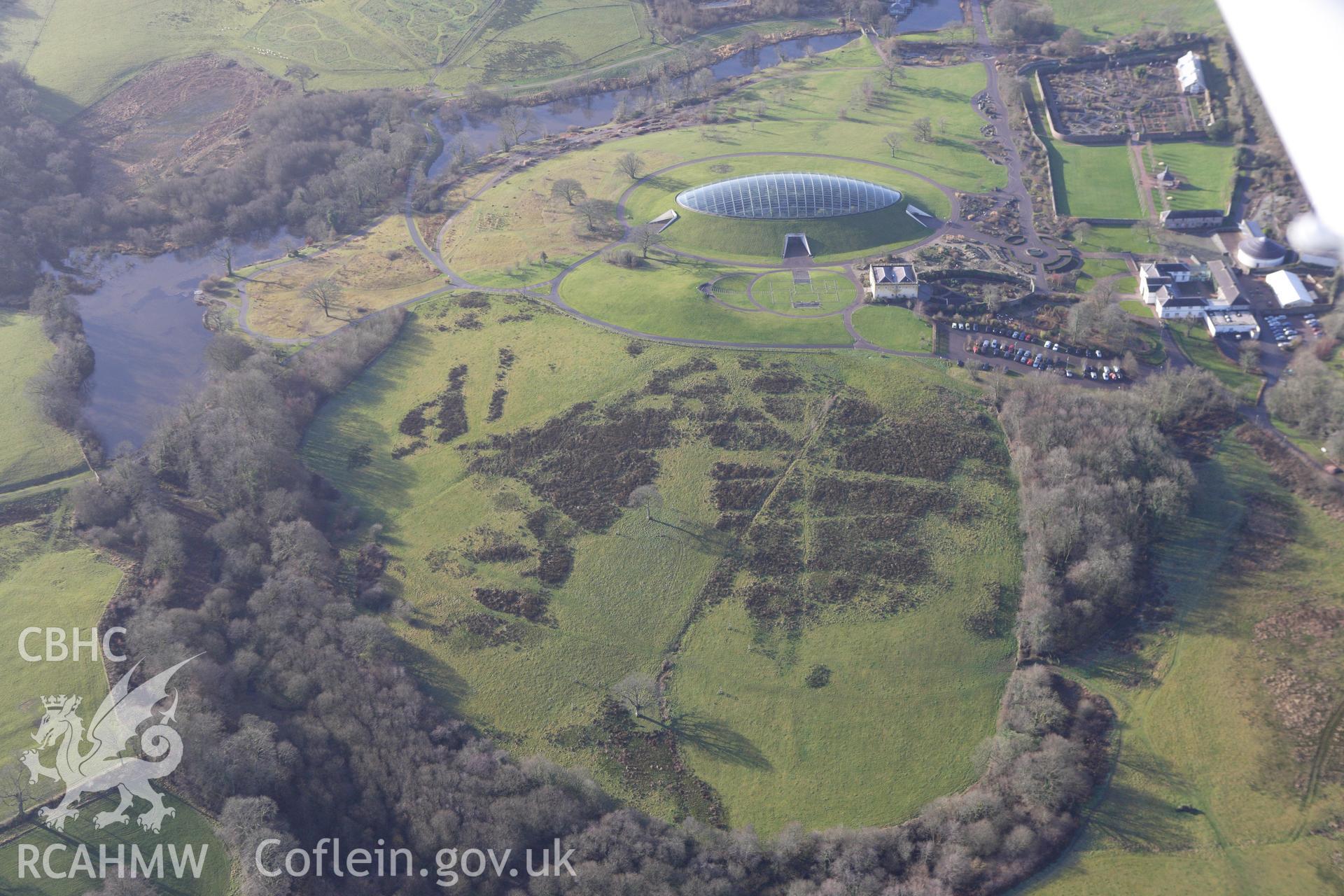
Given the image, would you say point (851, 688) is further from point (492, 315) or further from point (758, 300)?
point (492, 315)

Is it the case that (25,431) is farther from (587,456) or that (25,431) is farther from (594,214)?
(594,214)

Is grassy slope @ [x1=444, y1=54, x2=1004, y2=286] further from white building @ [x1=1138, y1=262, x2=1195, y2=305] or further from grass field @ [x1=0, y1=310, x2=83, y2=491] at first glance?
grass field @ [x1=0, y1=310, x2=83, y2=491]

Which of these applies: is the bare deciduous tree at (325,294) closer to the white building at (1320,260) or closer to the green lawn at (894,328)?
the green lawn at (894,328)

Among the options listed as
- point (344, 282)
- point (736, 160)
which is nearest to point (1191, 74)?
point (736, 160)

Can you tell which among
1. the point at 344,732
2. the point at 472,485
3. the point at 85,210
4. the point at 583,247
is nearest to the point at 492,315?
the point at 583,247

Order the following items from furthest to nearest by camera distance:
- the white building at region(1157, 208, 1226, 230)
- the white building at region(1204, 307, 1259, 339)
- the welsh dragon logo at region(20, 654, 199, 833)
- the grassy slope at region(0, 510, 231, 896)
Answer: the white building at region(1157, 208, 1226, 230) < the white building at region(1204, 307, 1259, 339) < the welsh dragon logo at region(20, 654, 199, 833) < the grassy slope at region(0, 510, 231, 896)

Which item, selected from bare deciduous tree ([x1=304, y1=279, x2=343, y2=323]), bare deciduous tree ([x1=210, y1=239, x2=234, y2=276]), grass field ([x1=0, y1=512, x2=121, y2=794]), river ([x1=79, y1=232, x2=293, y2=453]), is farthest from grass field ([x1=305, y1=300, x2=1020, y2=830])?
bare deciduous tree ([x1=210, y1=239, x2=234, y2=276])
